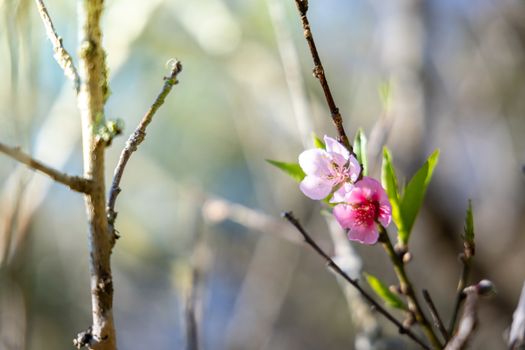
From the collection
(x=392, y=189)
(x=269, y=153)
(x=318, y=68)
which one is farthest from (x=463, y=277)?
(x=269, y=153)

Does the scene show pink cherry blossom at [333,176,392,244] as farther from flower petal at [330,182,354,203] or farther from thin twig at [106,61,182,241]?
thin twig at [106,61,182,241]

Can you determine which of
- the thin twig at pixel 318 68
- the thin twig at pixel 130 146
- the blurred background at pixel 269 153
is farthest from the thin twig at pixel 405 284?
the blurred background at pixel 269 153

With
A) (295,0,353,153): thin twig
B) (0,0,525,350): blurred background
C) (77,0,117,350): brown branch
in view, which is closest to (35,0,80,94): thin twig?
(77,0,117,350): brown branch

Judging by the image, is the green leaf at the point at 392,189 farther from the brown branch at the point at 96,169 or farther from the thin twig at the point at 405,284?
the brown branch at the point at 96,169

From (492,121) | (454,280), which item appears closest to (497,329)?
(454,280)

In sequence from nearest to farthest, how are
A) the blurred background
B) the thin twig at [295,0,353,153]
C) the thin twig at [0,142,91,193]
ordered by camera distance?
the thin twig at [0,142,91,193], the thin twig at [295,0,353,153], the blurred background

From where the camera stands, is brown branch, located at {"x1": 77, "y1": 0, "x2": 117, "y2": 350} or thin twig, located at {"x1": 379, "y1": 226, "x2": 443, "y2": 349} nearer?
brown branch, located at {"x1": 77, "y1": 0, "x2": 117, "y2": 350}

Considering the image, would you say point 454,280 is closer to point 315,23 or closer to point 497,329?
point 497,329
